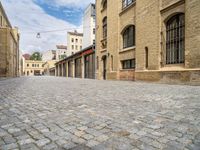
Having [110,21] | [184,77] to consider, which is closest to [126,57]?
[110,21]

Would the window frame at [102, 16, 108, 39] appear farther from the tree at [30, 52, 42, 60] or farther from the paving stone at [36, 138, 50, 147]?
the tree at [30, 52, 42, 60]

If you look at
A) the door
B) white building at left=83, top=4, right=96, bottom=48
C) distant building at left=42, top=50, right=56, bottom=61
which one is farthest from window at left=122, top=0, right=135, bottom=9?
distant building at left=42, top=50, right=56, bottom=61

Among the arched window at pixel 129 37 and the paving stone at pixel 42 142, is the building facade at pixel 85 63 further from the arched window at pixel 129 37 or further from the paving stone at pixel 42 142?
the paving stone at pixel 42 142

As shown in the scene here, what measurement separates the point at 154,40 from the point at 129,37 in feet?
14.7

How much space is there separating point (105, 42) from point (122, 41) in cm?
387

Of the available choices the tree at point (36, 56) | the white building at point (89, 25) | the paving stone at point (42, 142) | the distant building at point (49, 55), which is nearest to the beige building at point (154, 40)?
the paving stone at point (42, 142)

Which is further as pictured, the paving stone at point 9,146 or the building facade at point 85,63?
the building facade at point 85,63

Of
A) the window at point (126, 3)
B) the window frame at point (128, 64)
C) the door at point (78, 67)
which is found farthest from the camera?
the door at point (78, 67)

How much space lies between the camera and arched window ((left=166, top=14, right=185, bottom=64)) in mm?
10266

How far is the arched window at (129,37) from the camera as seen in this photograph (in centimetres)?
1560

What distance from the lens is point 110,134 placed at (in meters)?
2.54

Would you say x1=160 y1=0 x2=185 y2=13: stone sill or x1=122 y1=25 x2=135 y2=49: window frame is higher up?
x1=160 y1=0 x2=185 y2=13: stone sill

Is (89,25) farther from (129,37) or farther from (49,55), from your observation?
(49,55)

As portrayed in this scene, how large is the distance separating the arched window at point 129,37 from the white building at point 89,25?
1016 inches
